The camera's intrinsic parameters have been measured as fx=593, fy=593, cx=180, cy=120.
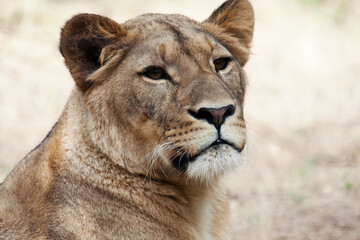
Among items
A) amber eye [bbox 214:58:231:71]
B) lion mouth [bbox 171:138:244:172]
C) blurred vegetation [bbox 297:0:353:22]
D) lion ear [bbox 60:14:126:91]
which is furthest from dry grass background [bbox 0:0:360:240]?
lion ear [bbox 60:14:126:91]

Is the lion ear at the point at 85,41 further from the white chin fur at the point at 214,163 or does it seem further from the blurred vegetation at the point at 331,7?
the blurred vegetation at the point at 331,7

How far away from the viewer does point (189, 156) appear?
3.61m

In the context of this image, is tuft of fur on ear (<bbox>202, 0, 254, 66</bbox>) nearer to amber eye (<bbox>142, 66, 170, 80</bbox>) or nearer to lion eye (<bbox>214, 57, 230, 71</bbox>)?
lion eye (<bbox>214, 57, 230, 71</bbox>)

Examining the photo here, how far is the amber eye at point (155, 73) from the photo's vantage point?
3867mm

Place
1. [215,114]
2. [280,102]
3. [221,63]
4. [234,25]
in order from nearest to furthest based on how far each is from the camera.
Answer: [215,114] → [221,63] → [234,25] → [280,102]

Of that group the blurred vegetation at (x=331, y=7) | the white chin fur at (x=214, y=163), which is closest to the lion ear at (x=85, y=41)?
the white chin fur at (x=214, y=163)

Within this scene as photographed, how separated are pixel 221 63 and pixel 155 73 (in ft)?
1.76

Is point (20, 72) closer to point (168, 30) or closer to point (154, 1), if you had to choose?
point (154, 1)

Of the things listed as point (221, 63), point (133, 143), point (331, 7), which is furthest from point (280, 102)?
point (133, 143)

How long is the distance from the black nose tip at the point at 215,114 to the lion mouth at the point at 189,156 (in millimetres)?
112

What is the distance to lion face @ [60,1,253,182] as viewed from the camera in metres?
3.58

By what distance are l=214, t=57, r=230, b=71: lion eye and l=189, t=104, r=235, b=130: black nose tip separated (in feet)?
1.97

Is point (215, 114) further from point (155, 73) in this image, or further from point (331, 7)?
point (331, 7)

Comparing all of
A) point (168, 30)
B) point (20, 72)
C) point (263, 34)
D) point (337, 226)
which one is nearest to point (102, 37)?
point (168, 30)
